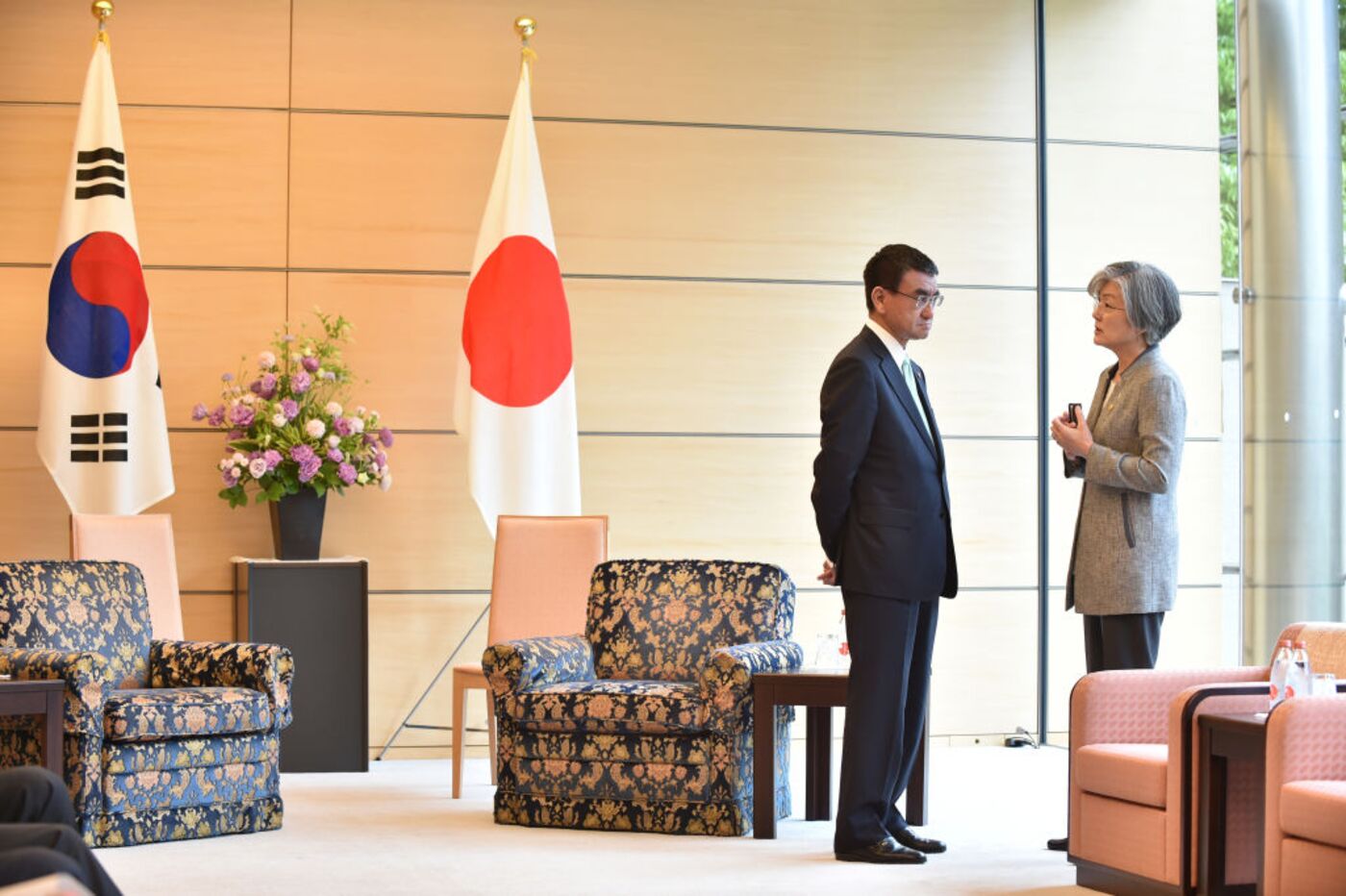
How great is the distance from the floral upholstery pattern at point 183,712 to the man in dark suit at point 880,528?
1963 mm

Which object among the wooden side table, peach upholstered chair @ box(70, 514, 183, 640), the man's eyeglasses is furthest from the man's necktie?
peach upholstered chair @ box(70, 514, 183, 640)

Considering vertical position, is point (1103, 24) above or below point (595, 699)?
above

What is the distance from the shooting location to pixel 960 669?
8062 mm

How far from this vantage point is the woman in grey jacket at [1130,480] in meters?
4.89

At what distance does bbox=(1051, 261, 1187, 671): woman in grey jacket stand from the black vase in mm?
3296

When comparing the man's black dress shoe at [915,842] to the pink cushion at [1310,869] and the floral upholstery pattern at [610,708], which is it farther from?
the pink cushion at [1310,869]

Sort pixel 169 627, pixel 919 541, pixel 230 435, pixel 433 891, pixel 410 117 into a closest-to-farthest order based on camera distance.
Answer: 1. pixel 433 891
2. pixel 919 541
3. pixel 169 627
4. pixel 230 435
5. pixel 410 117

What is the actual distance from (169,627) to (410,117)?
99.2 inches

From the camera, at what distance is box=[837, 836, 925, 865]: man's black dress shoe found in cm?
488

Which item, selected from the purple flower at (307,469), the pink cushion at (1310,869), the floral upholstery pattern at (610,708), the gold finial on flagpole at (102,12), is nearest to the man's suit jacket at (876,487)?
the floral upholstery pattern at (610,708)

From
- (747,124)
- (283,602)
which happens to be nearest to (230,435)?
(283,602)

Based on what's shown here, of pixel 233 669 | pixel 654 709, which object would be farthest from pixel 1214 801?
pixel 233 669

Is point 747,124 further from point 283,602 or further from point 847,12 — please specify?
point 283,602

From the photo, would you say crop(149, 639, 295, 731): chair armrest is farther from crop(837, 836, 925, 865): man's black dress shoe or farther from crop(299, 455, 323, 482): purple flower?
crop(837, 836, 925, 865): man's black dress shoe
